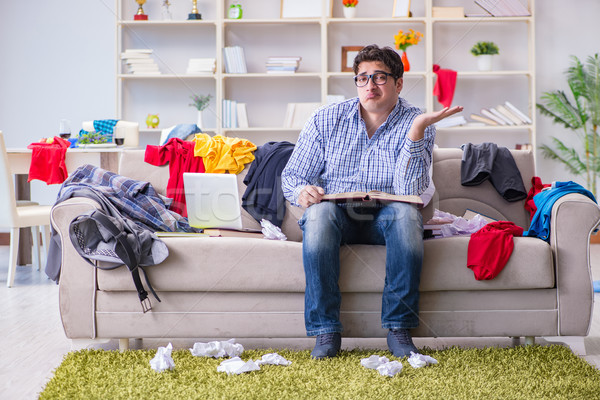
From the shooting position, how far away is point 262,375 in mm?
1977

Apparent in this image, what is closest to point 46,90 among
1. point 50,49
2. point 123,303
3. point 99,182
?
point 50,49

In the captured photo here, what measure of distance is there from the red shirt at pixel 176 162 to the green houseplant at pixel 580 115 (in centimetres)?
354

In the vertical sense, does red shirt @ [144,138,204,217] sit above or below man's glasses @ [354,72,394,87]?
below

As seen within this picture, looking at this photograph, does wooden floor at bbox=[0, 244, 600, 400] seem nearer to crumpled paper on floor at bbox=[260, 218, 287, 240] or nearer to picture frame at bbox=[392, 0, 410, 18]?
crumpled paper on floor at bbox=[260, 218, 287, 240]

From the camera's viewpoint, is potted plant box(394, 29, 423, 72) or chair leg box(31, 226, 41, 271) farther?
potted plant box(394, 29, 423, 72)

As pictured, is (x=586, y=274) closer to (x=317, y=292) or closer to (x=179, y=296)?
(x=317, y=292)

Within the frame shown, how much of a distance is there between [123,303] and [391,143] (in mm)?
1092

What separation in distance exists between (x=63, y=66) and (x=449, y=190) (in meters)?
4.00

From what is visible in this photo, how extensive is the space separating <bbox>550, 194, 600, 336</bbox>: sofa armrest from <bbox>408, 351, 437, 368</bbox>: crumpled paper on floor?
0.50 metres

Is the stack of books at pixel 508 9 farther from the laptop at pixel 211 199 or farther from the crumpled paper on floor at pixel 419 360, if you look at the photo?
the crumpled paper on floor at pixel 419 360

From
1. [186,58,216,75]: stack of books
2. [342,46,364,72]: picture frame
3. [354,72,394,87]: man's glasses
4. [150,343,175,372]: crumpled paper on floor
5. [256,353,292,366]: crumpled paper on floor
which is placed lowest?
[256,353,292,366]: crumpled paper on floor

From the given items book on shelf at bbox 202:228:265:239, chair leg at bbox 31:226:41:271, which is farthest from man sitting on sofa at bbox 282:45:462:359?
chair leg at bbox 31:226:41:271

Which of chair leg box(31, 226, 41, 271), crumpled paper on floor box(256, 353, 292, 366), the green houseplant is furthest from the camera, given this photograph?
the green houseplant

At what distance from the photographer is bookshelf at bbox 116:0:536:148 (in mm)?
5461
